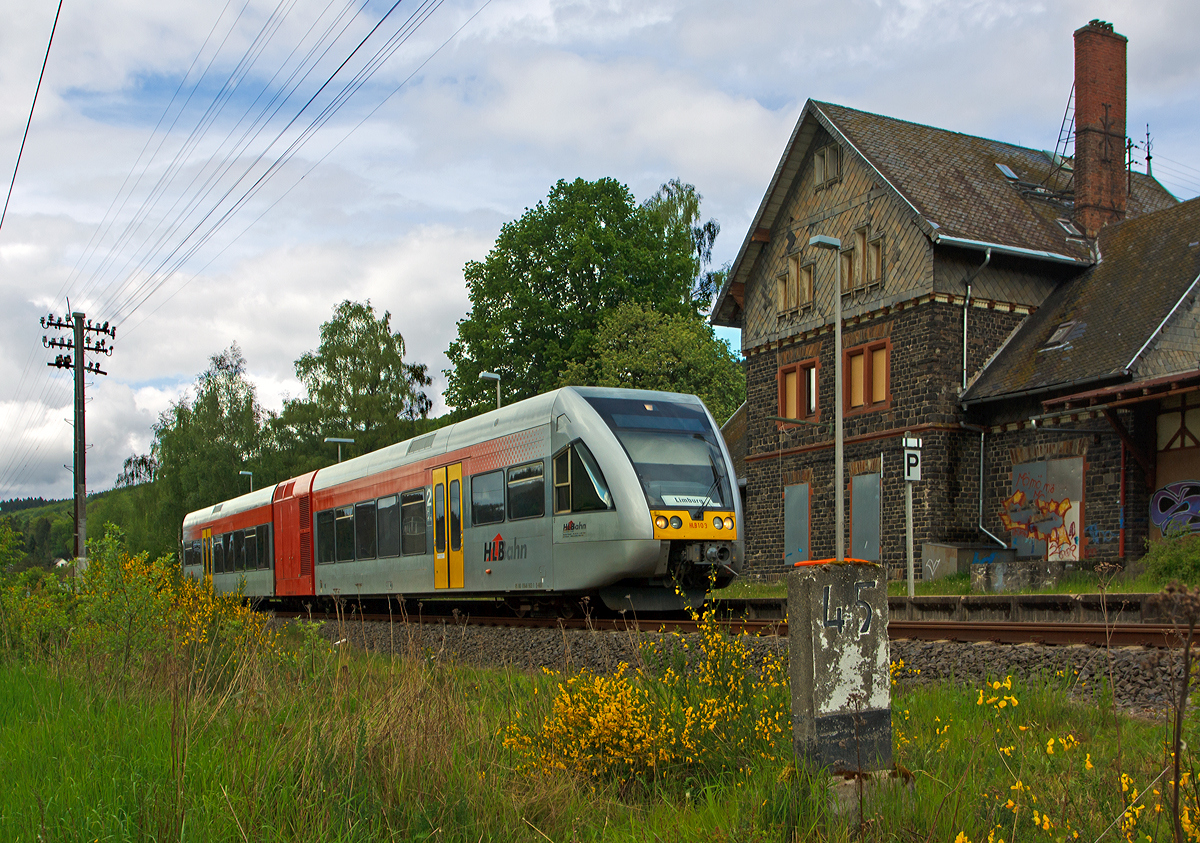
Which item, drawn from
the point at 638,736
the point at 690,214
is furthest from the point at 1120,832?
the point at 690,214

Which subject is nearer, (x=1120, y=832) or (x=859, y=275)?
(x=1120, y=832)

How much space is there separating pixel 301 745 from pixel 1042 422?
2020cm

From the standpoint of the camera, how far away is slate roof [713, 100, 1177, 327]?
2502 centimetres

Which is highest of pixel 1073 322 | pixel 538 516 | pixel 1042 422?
pixel 1073 322

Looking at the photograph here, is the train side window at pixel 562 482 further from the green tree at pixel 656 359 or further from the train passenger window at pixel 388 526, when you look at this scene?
the green tree at pixel 656 359

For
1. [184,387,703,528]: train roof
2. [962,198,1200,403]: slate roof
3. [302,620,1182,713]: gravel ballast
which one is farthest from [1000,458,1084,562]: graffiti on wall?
[302,620,1182,713]: gravel ballast

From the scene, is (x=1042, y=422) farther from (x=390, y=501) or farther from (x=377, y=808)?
(x=377, y=808)

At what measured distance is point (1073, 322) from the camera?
23.8 meters

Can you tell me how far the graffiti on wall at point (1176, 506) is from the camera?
1945cm

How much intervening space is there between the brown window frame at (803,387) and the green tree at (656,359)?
8.41m

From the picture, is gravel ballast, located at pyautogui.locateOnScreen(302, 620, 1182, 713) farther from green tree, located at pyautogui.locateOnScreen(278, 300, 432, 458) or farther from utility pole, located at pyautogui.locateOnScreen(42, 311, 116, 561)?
green tree, located at pyautogui.locateOnScreen(278, 300, 432, 458)

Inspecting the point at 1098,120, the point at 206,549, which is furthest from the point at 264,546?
the point at 1098,120

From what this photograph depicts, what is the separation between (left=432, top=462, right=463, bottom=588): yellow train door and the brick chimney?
58.1 ft

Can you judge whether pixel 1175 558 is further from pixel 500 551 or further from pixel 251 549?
pixel 251 549
